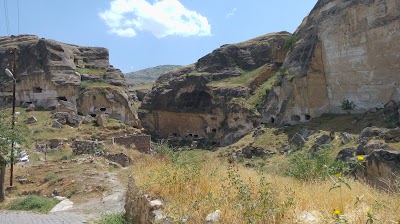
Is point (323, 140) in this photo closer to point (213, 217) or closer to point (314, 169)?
point (314, 169)

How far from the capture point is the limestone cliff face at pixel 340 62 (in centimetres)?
2664

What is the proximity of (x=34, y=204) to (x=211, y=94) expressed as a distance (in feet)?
103

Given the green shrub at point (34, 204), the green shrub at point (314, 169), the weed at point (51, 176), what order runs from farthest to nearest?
the weed at point (51, 176) < the green shrub at point (34, 204) < the green shrub at point (314, 169)

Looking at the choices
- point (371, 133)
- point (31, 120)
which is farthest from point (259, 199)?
point (31, 120)

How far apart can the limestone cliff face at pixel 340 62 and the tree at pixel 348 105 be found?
0.35 meters

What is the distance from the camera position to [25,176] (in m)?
16.8

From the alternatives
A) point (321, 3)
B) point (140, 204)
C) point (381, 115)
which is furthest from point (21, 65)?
point (140, 204)

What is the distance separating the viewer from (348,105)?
2992 centimetres

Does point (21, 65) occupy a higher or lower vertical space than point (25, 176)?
higher

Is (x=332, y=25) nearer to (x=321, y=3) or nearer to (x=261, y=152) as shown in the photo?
(x=321, y=3)

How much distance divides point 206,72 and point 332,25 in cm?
1822

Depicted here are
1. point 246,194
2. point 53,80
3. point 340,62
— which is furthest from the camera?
point 53,80

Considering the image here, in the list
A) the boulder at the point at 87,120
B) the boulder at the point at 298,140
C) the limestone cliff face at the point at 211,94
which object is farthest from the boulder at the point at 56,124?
the boulder at the point at 298,140

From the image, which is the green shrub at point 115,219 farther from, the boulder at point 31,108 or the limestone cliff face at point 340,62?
the boulder at point 31,108
